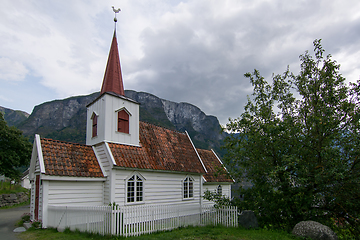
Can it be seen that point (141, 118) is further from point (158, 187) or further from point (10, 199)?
point (158, 187)

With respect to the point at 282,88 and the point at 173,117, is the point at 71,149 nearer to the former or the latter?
the point at 282,88

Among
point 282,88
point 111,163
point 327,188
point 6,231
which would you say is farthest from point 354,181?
point 6,231

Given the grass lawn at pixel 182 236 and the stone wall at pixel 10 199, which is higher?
the grass lawn at pixel 182 236

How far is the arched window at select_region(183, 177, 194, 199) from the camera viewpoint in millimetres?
17750

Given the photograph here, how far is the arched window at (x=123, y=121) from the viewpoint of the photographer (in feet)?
50.9

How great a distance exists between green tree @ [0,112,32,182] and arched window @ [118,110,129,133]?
1914 centimetres

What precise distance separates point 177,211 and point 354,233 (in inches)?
335

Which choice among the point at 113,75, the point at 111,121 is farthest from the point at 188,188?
the point at 113,75

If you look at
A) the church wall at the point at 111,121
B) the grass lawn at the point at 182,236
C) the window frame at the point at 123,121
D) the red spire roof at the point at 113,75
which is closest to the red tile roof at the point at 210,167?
the church wall at the point at 111,121

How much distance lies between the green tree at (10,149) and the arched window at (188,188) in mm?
21682

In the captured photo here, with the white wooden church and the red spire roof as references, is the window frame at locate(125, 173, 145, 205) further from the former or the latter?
the red spire roof

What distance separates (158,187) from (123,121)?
16.5ft

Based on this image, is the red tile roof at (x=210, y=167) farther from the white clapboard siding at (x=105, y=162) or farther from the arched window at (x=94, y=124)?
the arched window at (x=94, y=124)

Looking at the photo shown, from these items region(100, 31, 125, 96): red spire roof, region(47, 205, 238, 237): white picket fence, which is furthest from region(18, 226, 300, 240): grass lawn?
region(100, 31, 125, 96): red spire roof
